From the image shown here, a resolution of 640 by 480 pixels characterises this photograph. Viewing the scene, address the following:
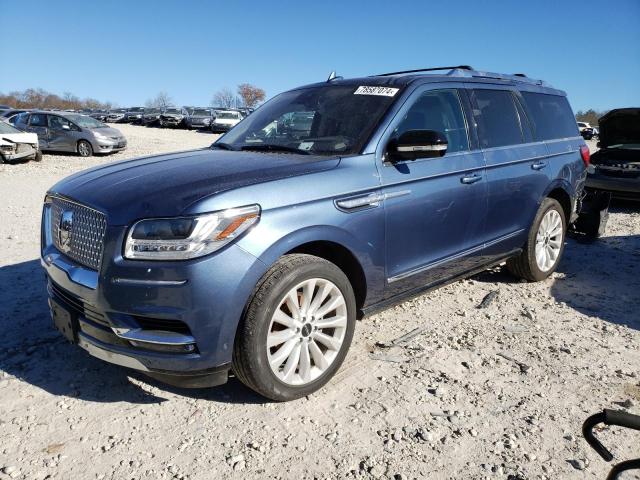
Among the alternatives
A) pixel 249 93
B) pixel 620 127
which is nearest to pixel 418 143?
pixel 620 127

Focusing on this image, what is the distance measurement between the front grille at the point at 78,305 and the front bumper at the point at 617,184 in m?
8.54

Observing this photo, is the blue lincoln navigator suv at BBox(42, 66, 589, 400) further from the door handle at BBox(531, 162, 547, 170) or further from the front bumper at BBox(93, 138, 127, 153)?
the front bumper at BBox(93, 138, 127, 153)

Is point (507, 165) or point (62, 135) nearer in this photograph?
point (507, 165)

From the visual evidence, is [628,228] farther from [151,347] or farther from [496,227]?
[151,347]

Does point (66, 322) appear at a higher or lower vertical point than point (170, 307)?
lower

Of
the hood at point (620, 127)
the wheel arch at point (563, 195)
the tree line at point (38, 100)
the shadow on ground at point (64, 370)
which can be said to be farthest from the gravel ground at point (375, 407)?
the tree line at point (38, 100)

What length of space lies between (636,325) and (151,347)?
12.3 feet

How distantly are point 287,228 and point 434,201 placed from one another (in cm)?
128

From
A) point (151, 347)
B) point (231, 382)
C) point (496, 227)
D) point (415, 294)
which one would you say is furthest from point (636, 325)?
point (151, 347)

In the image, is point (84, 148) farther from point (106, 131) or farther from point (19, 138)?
point (19, 138)

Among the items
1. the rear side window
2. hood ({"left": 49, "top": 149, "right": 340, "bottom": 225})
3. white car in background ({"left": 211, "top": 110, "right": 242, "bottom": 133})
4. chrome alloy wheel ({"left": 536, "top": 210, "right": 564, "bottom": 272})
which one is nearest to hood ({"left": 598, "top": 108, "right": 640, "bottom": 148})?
the rear side window

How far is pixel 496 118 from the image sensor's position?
168 inches

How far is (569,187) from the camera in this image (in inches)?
202

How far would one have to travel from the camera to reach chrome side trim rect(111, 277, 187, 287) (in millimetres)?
2377
